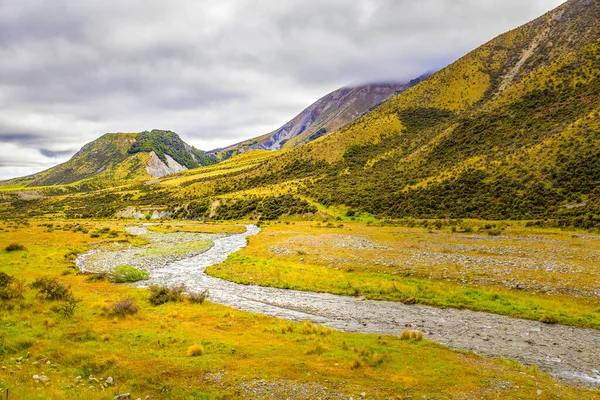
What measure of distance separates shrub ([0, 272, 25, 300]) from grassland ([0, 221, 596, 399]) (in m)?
1.04

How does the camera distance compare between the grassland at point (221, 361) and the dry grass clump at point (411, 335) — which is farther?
the dry grass clump at point (411, 335)

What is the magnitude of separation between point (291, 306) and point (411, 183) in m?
60.7

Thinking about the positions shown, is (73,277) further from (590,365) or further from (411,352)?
(590,365)

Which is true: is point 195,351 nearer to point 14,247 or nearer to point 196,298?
point 196,298

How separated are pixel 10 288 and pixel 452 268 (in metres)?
34.3

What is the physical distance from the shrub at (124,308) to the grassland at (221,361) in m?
0.35

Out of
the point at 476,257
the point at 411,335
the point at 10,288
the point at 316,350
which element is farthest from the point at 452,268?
the point at 10,288

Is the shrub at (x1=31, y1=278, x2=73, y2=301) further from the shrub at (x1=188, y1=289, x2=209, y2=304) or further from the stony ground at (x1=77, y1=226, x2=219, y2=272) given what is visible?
the stony ground at (x1=77, y1=226, x2=219, y2=272)

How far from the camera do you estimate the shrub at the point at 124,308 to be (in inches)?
807

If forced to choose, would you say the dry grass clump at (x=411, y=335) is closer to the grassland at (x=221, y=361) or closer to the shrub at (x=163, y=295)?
the grassland at (x=221, y=361)

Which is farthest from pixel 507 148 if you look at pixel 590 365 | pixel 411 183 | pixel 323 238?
pixel 590 365

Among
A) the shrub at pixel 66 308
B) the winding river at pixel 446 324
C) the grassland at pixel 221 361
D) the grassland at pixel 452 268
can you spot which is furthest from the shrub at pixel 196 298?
the shrub at pixel 66 308

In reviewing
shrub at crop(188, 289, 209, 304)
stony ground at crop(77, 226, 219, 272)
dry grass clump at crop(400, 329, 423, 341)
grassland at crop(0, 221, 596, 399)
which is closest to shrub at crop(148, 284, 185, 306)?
shrub at crop(188, 289, 209, 304)

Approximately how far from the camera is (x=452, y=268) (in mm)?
29000
